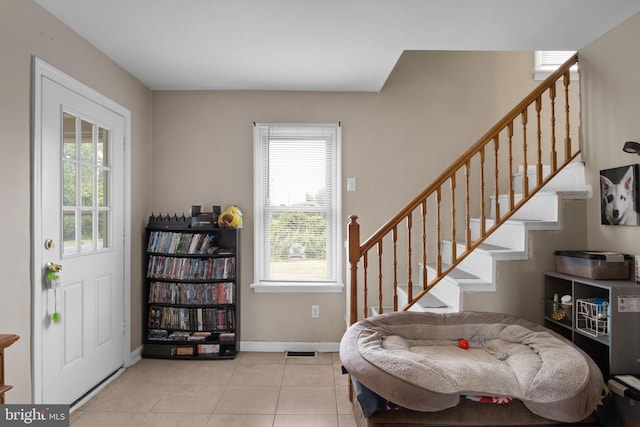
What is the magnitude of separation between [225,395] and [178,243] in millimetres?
1447

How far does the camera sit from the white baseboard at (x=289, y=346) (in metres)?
3.90

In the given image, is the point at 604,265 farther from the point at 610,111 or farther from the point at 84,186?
the point at 84,186

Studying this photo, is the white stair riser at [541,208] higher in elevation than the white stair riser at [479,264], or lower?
higher

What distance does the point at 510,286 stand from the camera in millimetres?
2834

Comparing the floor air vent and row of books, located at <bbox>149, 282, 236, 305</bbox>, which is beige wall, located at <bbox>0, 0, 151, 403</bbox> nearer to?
row of books, located at <bbox>149, 282, 236, 305</bbox>

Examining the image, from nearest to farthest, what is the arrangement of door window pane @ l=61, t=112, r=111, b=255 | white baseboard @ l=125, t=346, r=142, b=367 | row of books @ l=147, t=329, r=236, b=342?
door window pane @ l=61, t=112, r=111, b=255, white baseboard @ l=125, t=346, r=142, b=367, row of books @ l=147, t=329, r=236, b=342

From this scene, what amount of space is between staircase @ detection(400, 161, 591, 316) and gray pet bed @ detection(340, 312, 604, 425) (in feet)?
1.00

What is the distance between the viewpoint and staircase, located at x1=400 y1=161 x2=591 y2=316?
9.24 ft

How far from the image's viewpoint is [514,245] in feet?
9.89

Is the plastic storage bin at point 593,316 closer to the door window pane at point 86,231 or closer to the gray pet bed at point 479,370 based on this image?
the gray pet bed at point 479,370

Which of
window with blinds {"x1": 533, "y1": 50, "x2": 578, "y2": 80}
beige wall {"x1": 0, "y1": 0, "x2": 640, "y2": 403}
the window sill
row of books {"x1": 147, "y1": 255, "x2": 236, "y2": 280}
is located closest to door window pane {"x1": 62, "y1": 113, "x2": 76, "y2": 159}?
beige wall {"x1": 0, "y1": 0, "x2": 640, "y2": 403}

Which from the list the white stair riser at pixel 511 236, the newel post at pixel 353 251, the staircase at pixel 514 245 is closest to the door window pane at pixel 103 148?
the newel post at pixel 353 251

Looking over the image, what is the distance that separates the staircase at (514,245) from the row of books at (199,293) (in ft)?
5.51

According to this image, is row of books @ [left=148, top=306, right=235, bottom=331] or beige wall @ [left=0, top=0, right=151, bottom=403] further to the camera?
row of books @ [left=148, top=306, right=235, bottom=331]
